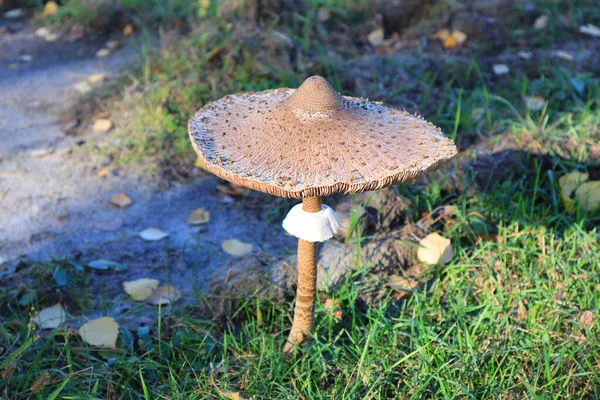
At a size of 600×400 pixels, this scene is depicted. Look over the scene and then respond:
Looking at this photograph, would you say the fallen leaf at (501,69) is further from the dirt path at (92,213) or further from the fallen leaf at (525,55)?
the dirt path at (92,213)

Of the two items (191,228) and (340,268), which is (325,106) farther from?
(191,228)

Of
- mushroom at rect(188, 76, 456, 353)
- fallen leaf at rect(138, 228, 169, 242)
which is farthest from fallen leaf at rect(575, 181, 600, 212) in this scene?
fallen leaf at rect(138, 228, 169, 242)

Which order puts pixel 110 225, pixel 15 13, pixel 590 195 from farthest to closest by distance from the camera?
pixel 15 13 → pixel 110 225 → pixel 590 195

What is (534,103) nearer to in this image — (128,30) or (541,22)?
(541,22)

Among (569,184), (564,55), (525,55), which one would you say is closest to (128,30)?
(525,55)

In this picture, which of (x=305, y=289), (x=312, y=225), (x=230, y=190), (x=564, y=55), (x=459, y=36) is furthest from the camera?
(x=459, y=36)

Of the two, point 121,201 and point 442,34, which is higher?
point 442,34

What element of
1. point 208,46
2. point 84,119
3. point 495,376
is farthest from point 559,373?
point 84,119
